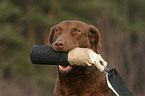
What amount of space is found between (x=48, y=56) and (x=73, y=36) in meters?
0.68

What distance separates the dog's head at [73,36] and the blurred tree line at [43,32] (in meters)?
13.2

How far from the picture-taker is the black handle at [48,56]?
4.20 meters

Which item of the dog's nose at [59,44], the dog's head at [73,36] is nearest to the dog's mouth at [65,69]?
the dog's head at [73,36]

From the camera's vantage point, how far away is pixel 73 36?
4723mm

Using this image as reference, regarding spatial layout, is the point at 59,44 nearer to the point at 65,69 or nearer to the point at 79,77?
the point at 65,69

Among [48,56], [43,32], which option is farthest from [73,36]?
[43,32]

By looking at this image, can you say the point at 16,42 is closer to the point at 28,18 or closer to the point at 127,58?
the point at 28,18

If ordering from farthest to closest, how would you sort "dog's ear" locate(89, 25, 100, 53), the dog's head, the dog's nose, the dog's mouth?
"dog's ear" locate(89, 25, 100, 53) → the dog's mouth → the dog's head → the dog's nose

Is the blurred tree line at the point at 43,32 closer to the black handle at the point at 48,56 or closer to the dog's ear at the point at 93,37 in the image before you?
the dog's ear at the point at 93,37

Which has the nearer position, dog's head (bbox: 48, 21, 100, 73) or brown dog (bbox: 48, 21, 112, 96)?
dog's head (bbox: 48, 21, 100, 73)

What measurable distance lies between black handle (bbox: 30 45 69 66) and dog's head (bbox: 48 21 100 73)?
8 cm

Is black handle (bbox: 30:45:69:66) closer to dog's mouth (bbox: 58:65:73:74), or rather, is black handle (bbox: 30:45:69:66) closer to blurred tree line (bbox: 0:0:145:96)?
dog's mouth (bbox: 58:65:73:74)

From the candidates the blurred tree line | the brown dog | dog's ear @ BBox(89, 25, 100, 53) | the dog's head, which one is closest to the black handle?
the dog's head

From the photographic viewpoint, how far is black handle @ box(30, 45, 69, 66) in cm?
420
